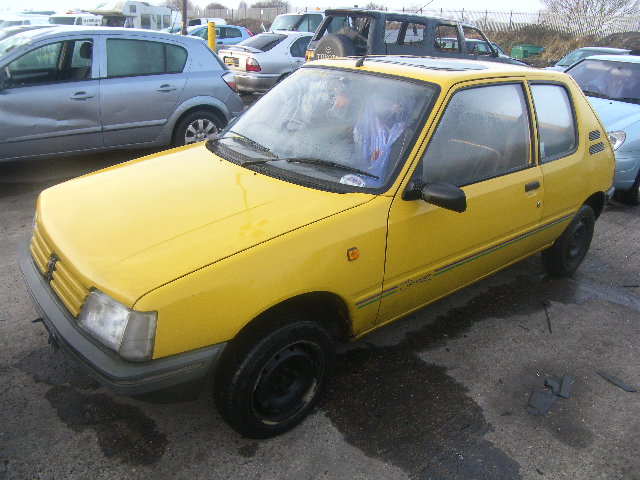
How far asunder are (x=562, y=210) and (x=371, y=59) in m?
1.72

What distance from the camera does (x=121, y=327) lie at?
2.14 m

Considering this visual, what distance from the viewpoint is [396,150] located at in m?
2.88

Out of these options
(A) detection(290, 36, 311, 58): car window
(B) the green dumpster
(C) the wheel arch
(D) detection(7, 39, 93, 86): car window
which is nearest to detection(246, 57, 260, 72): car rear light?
(A) detection(290, 36, 311, 58): car window

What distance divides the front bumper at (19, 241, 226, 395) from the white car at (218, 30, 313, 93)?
9.73m

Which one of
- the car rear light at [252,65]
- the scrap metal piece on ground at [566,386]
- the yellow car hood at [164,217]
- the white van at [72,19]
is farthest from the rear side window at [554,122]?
the white van at [72,19]

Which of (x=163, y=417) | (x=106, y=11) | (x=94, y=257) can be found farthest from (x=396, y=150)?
(x=106, y=11)

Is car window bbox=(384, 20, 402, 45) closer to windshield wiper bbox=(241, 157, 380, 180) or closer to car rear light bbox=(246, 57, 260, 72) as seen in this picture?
car rear light bbox=(246, 57, 260, 72)

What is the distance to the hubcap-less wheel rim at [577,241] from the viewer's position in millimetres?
4406

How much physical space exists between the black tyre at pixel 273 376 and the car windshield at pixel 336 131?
78 centimetres

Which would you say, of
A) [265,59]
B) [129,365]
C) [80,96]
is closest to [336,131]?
[129,365]

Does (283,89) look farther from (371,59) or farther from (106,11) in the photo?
(106,11)

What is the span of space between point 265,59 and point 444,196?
31.7 ft

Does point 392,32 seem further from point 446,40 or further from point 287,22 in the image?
point 287,22

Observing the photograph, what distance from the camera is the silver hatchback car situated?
5.73 meters
